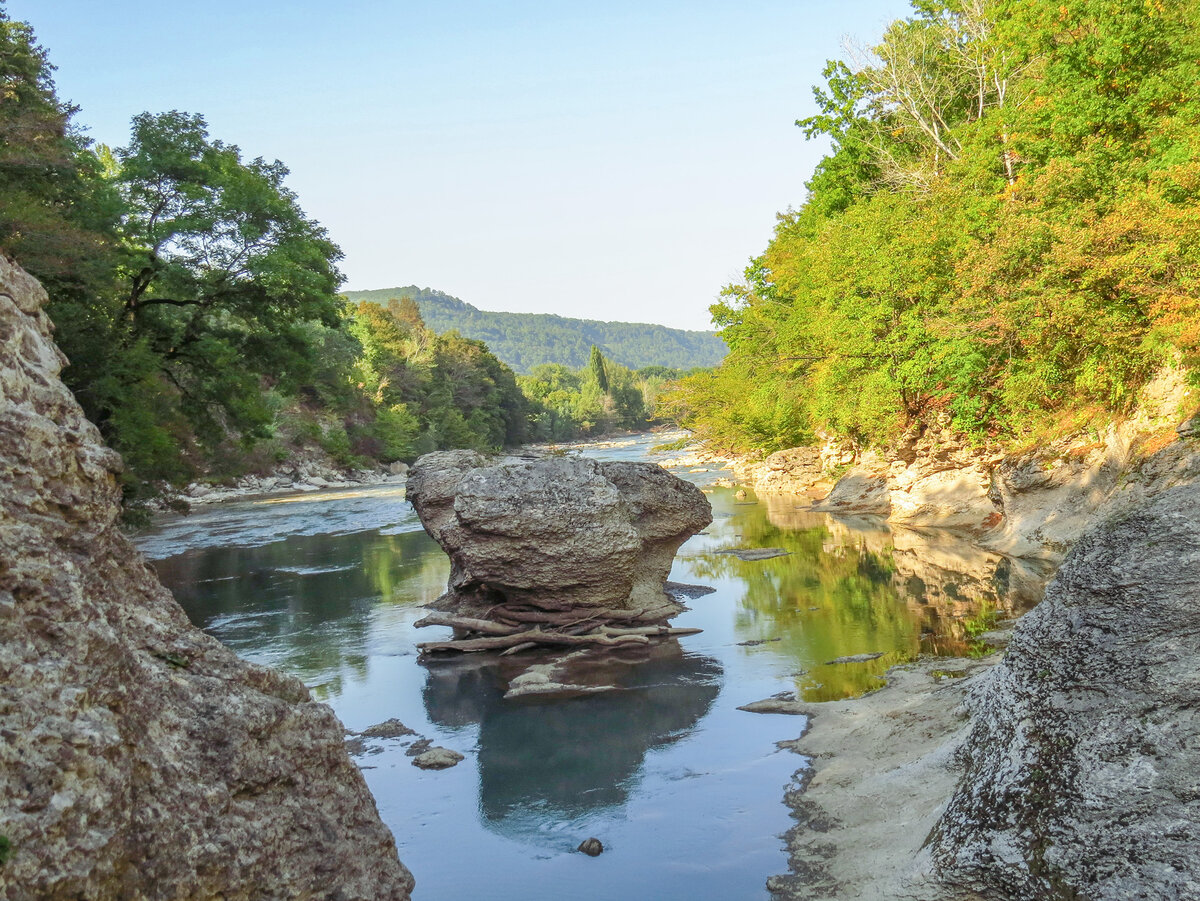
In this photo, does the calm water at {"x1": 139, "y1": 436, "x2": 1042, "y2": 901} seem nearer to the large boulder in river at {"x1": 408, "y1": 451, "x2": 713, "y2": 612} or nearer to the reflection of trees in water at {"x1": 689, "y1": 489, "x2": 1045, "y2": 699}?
the reflection of trees in water at {"x1": 689, "y1": 489, "x2": 1045, "y2": 699}

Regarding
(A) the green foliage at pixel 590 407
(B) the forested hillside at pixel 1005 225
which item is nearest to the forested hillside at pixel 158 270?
(B) the forested hillside at pixel 1005 225

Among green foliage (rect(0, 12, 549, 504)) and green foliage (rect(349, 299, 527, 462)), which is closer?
green foliage (rect(0, 12, 549, 504))

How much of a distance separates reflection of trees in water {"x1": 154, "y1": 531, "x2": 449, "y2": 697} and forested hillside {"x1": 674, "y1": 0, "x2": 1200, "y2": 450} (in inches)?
590

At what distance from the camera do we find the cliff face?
3801 mm

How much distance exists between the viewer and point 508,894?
689cm

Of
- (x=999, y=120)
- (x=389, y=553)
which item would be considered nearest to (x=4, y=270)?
(x=389, y=553)

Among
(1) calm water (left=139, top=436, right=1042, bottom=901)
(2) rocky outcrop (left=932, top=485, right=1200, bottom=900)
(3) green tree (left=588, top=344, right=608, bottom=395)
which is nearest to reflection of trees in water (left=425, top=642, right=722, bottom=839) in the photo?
(1) calm water (left=139, top=436, right=1042, bottom=901)

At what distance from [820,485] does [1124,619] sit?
112 ft

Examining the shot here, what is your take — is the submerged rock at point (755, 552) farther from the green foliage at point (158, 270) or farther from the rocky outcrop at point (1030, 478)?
the green foliage at point (158, 270)

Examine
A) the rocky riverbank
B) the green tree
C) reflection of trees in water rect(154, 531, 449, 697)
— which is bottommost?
reflection of trees in water rect(154, 531, 449, 697)

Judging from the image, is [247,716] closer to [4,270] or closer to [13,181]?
[4,270]

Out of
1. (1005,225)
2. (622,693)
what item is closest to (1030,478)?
(1005,225)

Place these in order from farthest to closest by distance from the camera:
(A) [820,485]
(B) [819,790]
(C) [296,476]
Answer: (C) [296,476] < (A) [820,485] < (B) [819,790]

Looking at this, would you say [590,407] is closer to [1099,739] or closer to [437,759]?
[437,759]
